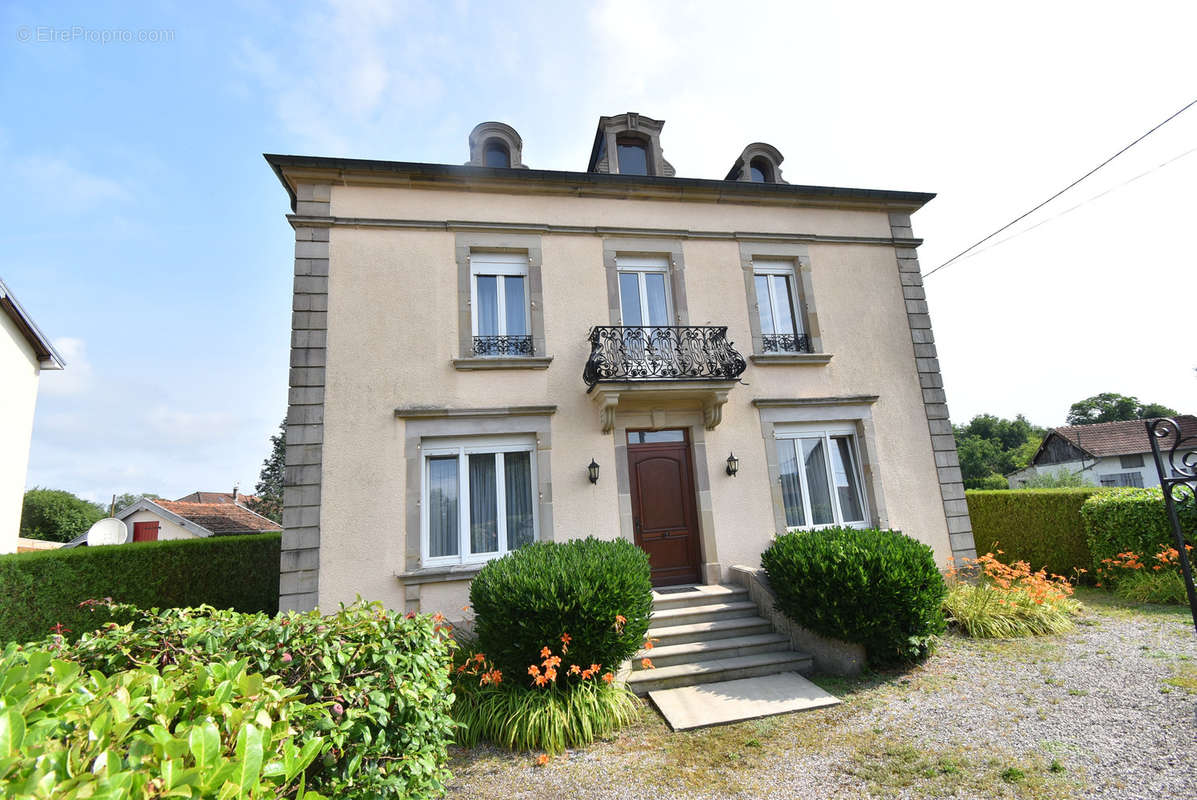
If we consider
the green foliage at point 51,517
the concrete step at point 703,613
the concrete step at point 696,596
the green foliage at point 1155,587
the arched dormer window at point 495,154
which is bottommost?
the green foliage at point 1155,587

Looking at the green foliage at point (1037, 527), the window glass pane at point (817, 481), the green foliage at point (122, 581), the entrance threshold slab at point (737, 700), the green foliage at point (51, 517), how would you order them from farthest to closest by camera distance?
the green foliage at point (51, 517)
the green foliage at point (1037, 527)
the window glass pane at point (817, 481)
the green foliage at point (122, 581)
the entrance threshold slab at point (737, 700)

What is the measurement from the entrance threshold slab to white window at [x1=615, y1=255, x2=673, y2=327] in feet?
16.4

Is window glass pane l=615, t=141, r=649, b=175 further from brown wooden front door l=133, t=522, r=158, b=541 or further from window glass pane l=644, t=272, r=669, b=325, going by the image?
brown wooden front door l=133, t=522, r=158, b=541

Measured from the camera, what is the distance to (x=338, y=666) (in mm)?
2877

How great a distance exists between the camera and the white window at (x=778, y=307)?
843 centimetres

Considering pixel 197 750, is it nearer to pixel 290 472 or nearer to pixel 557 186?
pixel 290 472

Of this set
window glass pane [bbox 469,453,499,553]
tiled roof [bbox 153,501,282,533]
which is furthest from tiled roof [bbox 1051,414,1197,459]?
tiled roof [bbox 153,501,282,533]

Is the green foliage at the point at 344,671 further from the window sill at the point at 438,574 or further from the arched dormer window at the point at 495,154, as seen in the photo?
the arched dormer window at the point at 495,154

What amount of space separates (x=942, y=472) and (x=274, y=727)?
9.27 m

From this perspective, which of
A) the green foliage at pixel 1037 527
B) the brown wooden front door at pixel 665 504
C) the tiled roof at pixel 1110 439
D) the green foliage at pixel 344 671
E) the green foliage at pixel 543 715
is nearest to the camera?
the green foliage at pixel 344 671

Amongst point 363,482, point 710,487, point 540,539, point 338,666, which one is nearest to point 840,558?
point 710,487

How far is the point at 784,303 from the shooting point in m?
A: 8.70

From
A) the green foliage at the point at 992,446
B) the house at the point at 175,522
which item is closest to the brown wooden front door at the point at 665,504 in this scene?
the house at the point at 175,522

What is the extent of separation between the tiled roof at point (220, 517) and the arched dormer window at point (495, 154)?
66.9 feet
